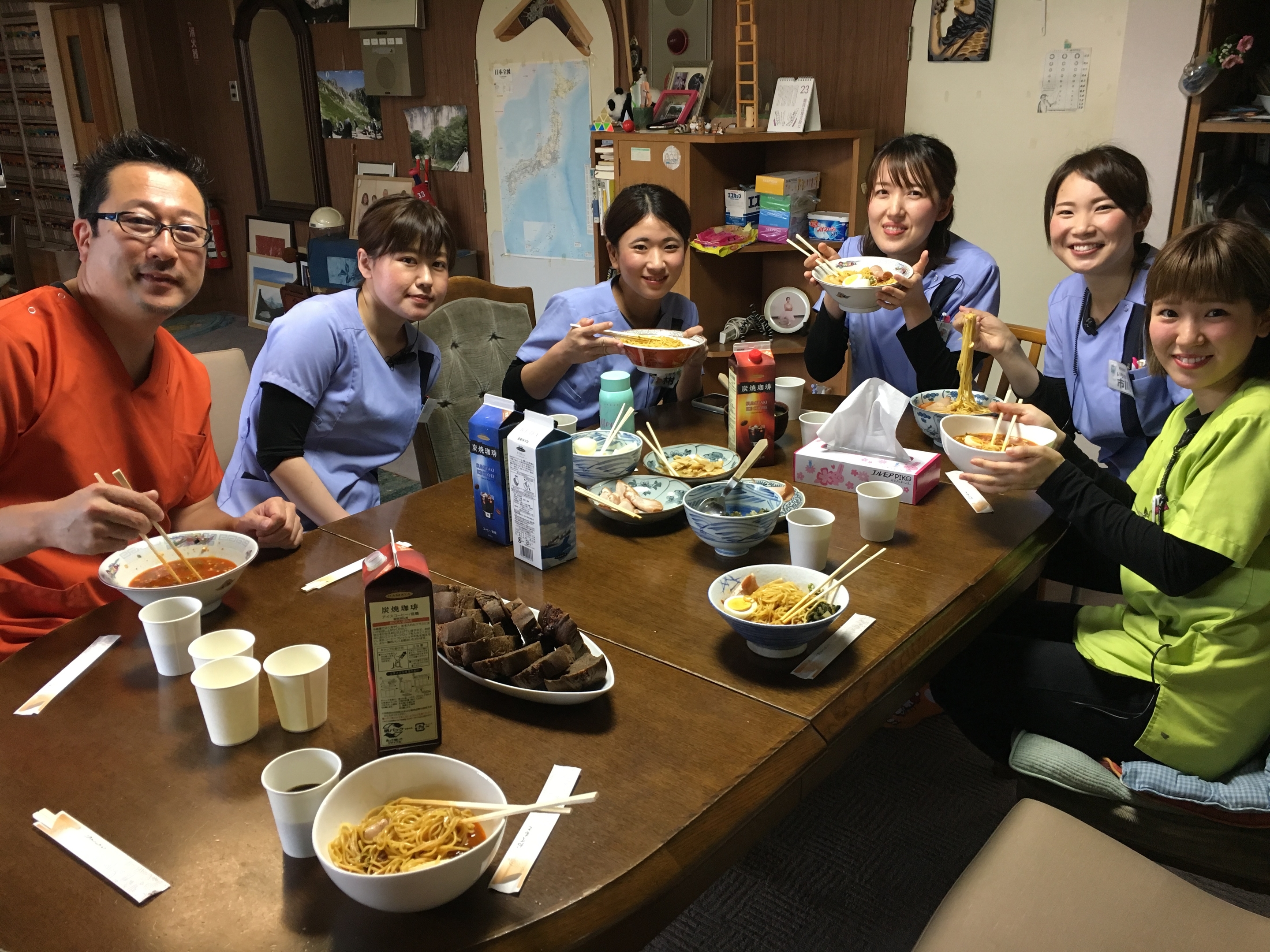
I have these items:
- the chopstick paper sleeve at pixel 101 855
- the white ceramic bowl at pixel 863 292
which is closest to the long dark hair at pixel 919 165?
the white ceramic bowl at pixel 863 292

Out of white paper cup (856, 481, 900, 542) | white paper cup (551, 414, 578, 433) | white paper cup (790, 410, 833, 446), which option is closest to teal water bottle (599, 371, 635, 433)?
white paper cup (551, 414, 578, 433)

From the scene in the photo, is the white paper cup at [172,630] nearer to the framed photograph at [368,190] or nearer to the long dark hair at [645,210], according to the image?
the long dark hair at [645,210]

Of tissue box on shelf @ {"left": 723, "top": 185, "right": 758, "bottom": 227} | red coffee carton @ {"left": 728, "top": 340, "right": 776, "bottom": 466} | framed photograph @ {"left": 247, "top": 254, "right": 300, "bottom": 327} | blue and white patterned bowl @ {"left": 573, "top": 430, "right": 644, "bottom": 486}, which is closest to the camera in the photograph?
blue and white patterned bowl @ {"left": 573, "top": 430, "right": 644, "bottom": 486}

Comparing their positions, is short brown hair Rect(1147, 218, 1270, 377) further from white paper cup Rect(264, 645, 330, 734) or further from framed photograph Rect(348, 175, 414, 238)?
framed photograph Rect(348, 175, 414, 238)

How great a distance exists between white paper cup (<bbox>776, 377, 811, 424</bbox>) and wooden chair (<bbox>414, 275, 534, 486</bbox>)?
2.50ft

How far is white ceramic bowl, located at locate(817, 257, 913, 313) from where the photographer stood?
2250 millimetres

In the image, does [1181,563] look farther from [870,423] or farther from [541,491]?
[541,491]

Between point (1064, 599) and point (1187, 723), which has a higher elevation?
point (1187, 723)

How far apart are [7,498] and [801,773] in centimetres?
139

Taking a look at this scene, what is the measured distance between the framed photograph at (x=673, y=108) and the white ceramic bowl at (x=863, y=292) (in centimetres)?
170

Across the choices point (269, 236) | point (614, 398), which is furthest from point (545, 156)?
point (614, 398)

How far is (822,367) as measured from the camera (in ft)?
8.86

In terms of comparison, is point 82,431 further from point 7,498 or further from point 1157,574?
point 1157,574

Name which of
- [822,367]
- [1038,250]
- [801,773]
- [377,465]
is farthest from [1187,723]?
[1038,250]
